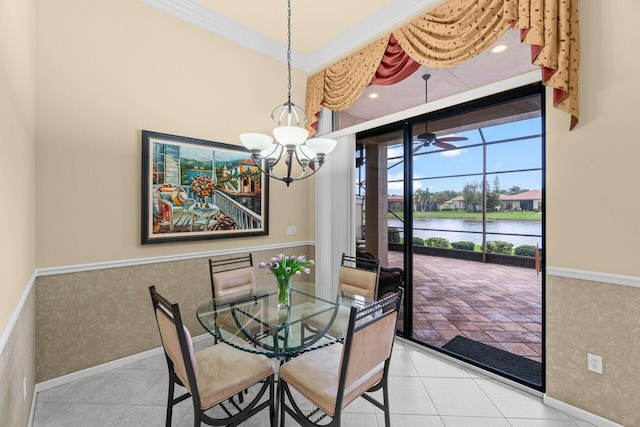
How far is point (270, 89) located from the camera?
138 inches

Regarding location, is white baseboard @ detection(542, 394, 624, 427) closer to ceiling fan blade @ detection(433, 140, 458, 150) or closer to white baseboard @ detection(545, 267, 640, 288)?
white baseboard @ detection(545, 267, 640, 288)

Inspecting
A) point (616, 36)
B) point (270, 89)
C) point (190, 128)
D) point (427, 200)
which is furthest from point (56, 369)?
point (616, 36)

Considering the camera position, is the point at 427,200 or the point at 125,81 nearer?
the point at 125,81

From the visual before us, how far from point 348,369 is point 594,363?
1725 millimetres

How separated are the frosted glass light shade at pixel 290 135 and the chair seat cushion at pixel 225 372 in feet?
4.80

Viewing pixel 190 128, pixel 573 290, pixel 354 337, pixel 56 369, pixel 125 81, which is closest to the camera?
pixel 354 337

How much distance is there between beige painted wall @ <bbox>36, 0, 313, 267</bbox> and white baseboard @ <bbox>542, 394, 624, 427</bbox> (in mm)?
3063

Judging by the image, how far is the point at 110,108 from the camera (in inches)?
95.5

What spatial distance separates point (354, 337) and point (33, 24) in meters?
3.04

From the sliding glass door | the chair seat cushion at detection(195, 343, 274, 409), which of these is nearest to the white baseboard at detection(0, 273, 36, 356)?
the chair seat cushion at detection(195, 343, 274, 409)

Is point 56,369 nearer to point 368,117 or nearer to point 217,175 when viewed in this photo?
point 217,175

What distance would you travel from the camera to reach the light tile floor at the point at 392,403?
1.85 metres

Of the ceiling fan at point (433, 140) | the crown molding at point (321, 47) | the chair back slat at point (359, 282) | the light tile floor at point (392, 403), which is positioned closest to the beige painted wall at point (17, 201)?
the light tile floor at point (392, 403)

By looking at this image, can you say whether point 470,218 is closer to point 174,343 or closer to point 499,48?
point 499,48
